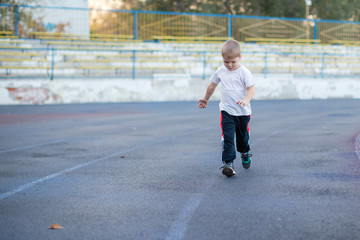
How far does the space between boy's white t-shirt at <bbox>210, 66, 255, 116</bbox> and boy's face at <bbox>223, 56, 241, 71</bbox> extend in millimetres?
62

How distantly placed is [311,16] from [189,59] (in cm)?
3467

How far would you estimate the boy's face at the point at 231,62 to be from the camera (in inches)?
238

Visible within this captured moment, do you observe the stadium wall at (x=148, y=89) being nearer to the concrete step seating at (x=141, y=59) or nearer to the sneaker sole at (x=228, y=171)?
the concrete step seating at (x=141, y=59)

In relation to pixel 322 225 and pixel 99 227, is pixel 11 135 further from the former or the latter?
pixel 322 225

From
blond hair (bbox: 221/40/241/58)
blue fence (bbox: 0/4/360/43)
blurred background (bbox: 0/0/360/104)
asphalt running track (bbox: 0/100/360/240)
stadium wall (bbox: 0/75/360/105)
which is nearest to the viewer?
asphalt running track (bbox: 0/100/360/240)

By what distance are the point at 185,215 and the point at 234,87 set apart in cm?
222

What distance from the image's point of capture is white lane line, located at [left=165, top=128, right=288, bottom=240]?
3.92 metres

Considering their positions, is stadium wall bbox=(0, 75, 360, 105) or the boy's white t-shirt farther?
stadium wall bbox=(0, 75, 360, 105)

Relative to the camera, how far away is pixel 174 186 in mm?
5742

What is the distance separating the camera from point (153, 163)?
7336 millimetres

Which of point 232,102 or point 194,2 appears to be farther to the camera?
point 194,2

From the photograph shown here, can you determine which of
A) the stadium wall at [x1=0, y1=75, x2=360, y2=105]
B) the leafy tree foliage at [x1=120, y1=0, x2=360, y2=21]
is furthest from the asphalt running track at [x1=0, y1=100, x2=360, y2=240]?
the leafy tree foliage at [x1=120, y1=0, x2=360, y2=21]

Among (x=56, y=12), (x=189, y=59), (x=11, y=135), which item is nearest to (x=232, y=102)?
(x=11, y=135)

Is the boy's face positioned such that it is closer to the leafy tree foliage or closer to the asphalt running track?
the asphalt running track
